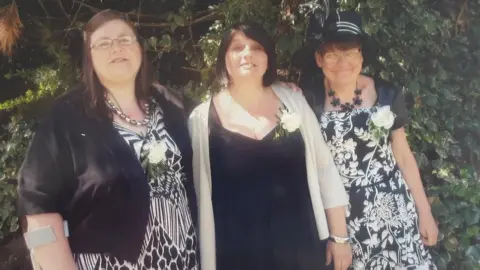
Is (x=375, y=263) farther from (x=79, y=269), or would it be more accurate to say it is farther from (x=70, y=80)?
(x=70, y=80)

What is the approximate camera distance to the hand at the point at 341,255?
6.79 feet

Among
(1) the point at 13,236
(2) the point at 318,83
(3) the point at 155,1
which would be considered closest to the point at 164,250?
(2) the point at 318,83

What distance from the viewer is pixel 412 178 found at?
220 cm

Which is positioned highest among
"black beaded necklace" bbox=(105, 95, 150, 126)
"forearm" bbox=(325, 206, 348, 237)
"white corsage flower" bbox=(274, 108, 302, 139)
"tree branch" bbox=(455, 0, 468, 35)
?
"tree branch" bbox=(455, 0, 468, 35)

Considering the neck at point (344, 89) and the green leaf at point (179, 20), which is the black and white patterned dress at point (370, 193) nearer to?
the neck at point (344, 89)

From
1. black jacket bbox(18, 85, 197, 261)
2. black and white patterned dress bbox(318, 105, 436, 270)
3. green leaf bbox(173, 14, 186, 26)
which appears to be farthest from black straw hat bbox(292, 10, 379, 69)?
black jacket bbox(18, 85, 197, 261)

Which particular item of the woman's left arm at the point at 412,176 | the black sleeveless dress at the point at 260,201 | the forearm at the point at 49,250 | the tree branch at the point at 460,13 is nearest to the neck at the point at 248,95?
the black sleeveless dress at the point at 260,201

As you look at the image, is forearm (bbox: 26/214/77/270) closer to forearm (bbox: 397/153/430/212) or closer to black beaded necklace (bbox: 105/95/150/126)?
black beaded necklace (bbox: 105/95/150/126)

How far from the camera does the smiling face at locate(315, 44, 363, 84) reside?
82.4 inches

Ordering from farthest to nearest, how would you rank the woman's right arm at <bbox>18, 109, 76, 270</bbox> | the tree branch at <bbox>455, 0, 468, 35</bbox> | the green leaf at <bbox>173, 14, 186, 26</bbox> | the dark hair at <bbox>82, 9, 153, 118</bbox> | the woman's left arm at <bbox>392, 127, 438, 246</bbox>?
the tree branch at <bbox>455, 0, 468, 35</bbox>, the green leaf at <bbox>173, 14, 186, 26</bbox>, the woman's left arm at <bbox>392, 127, 438, 246</bbox>, the dark hair at <bbox>82, 9, 153, 118</bbox>, the woman's right arm at <bbox>18, 109, 76, 270</bbox>

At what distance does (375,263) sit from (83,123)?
1211mm

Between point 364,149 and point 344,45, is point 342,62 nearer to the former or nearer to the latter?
point 344,45

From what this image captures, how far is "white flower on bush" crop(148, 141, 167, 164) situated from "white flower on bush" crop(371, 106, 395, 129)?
808 mm

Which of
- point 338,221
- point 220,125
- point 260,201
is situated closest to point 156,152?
point 220,125
